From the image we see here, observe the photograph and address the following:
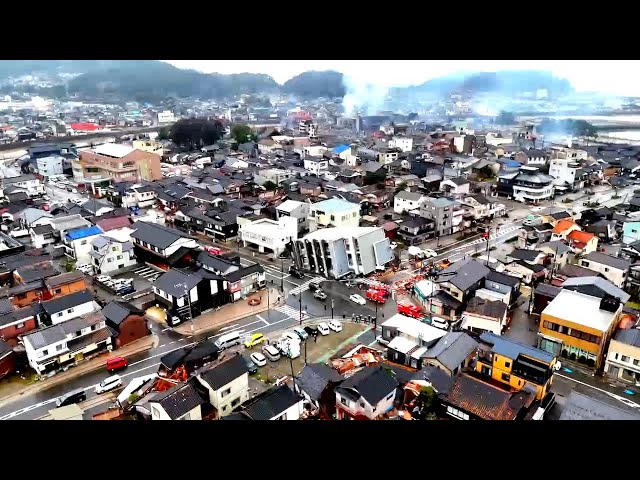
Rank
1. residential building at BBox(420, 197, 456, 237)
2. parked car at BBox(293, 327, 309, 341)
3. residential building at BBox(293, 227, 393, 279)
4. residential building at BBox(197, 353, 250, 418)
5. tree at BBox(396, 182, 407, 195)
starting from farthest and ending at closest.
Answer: tree at BBox(396, 182, 407, 195), residential building at BBox(420, 197, 456, 237), residential building at BBox(293, 227, 393, 279), parked car at BBox(293, 327, 309, 341), residential building at BBox(197, 353, 250, 418)

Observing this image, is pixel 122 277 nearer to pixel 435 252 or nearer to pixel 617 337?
pixel 435 252

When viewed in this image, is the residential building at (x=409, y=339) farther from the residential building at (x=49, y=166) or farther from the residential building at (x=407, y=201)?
the residential building at (x=49, y=166)

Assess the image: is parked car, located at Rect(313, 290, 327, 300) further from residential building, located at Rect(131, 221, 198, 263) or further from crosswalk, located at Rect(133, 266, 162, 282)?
crosswalk, located at Rect(133, 266, 162, 282)

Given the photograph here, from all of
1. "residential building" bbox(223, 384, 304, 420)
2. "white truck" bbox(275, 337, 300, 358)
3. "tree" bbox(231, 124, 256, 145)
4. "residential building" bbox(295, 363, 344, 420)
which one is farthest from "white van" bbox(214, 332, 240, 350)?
"tree" bbox(231, 124, 256, 145)

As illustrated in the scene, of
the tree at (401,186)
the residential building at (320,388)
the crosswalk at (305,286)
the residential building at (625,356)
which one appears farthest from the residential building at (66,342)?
the tree at (401,186)

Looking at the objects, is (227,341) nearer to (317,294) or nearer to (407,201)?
(317,294)

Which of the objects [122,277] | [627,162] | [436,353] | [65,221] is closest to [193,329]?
[122,277]
